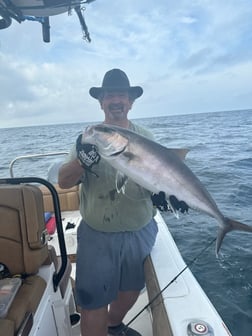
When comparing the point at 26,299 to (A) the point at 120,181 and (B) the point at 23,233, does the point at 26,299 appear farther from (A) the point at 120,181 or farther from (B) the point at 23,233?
(A) the point at 120,181

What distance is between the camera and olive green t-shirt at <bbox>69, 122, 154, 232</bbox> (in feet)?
7.57

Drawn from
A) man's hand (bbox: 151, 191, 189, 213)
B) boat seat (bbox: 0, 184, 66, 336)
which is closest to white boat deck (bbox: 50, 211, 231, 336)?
man's hand (bbox: 151, 191, 189, 213)

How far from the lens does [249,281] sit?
449 cm

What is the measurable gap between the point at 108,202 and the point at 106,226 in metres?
0.18

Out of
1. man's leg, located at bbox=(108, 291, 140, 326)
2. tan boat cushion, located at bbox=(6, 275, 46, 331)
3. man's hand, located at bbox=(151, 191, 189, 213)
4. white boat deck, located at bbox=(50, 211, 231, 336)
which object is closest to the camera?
tan boat cushion, located at bbox=(6, 275, 46, 331)

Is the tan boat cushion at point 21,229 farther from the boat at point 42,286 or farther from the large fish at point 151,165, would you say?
the large fish at point 151,165

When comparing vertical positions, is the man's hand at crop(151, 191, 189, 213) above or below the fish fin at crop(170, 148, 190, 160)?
below

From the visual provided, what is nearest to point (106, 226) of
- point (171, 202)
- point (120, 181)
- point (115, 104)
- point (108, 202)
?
point (108, 202)

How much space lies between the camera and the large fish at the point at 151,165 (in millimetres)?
2094

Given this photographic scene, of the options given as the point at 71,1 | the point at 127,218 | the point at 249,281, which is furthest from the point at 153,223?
the point at 249,281

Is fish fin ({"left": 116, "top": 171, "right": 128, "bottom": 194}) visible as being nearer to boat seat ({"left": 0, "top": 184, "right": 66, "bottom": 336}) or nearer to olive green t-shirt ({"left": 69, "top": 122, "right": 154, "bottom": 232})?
olive green t-shirt ({"left": 69, "top": 122, "right": 154, "bottom": 232})

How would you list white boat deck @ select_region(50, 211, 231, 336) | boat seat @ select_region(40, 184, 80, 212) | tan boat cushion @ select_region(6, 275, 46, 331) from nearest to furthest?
tan boat cushion @ select_region(6, 275, 46, 331) < white boat deck @ select_region(50, 211, 231, 336) < boat seat @ select_region(40, 184, 80, 212)

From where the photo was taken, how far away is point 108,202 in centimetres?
231

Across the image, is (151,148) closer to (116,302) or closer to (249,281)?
(116,302)
